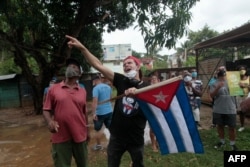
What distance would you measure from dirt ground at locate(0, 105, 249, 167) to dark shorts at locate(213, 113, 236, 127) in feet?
8.35

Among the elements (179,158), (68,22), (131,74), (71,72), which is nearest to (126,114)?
(131,74)

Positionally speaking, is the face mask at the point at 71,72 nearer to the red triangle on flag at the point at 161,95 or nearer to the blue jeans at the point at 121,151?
the blue jeans at the point at 121,151

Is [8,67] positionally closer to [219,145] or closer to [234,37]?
[234,37]

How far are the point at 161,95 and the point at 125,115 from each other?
0.50 metres

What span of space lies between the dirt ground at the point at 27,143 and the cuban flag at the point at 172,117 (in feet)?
10.6

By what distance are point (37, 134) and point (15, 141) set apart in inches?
34.6

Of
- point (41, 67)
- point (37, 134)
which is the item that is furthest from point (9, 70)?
point (37, 134)

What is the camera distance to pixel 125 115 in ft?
11.3

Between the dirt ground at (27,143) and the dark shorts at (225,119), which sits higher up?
the dark shorts at (225,119)

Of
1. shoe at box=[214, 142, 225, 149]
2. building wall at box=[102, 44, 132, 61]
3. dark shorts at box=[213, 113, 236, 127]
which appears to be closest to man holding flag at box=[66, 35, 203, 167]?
dark shorts at box=[213, 113, 236, 127]

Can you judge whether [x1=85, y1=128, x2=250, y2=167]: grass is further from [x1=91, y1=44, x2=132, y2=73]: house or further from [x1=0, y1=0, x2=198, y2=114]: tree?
[x1=91, y1=44, x2=132, y2=73]: house

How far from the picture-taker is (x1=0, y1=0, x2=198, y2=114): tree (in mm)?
10414

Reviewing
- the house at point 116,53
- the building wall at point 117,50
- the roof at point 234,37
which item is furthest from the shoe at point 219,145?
the building wall at point 117,50

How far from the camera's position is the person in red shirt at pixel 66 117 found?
3.95m
